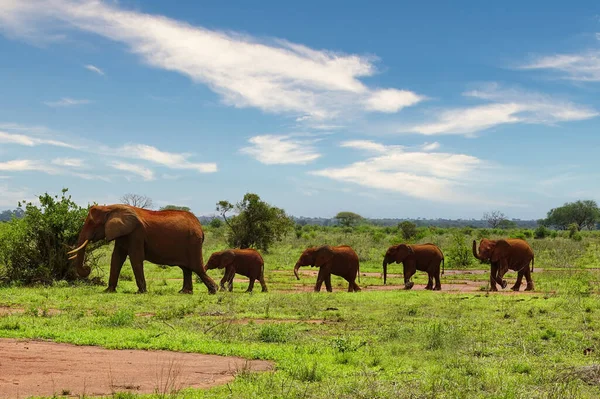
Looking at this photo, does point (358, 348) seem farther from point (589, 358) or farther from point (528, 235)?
point (528, 235)

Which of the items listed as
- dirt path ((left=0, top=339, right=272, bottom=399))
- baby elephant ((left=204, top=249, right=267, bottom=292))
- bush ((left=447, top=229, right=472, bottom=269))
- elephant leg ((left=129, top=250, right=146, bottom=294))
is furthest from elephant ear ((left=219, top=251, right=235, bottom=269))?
bush ((left=447, top=229, right=472, bottom=269))

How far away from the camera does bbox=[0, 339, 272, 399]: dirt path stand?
784 centimetres

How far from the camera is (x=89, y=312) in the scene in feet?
47.2

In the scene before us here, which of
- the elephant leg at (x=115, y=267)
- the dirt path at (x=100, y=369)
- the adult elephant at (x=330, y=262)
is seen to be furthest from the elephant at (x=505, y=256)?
the dirt path at (x=100, y=369)

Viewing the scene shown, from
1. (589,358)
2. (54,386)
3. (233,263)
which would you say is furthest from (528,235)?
(54,386)

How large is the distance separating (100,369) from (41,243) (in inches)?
565

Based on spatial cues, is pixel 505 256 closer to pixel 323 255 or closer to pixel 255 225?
pixel 323 255

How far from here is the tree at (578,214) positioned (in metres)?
119

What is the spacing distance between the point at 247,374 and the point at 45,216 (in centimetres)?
1574

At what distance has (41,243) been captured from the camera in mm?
21594

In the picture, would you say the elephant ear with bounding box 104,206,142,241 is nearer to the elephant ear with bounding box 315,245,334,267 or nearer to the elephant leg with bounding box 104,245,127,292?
the elephant leg with bounding box 104,245,127,292

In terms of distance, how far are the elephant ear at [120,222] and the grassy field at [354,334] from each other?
1.88 m

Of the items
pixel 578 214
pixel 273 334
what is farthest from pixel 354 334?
pixel 578 214

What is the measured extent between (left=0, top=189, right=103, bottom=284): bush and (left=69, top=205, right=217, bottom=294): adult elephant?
2037 millimetres
